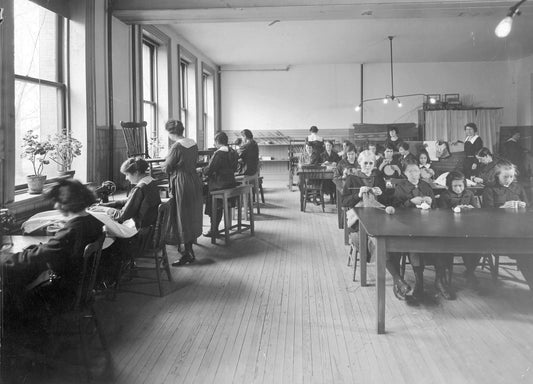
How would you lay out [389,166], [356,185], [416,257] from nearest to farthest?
[416,257]
[356,185]
[389,166]

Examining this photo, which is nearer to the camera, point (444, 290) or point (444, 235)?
point (444, 235)

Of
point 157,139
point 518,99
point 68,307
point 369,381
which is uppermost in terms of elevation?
point 518,99

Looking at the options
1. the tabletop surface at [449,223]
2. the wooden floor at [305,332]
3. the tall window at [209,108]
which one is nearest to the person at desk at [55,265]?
the wooden floor at [305,332]

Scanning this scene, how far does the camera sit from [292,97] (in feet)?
42.9

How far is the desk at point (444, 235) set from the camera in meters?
2.93

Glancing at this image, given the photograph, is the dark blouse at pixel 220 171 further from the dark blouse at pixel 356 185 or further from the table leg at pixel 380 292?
the table leg at pixel 380 292

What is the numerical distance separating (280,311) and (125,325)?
113 centimetres

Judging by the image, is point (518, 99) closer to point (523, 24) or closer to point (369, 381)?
point (523, 24)

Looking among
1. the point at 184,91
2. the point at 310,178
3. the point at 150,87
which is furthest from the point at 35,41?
the point at 184,91

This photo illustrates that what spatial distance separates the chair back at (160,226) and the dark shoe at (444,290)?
235 centimetres

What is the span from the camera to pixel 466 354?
2.80 metres

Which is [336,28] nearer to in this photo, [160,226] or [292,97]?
[292,97]

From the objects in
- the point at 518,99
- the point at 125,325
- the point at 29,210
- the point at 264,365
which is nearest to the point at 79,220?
the point at 125,325

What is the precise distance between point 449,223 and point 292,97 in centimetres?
1018
